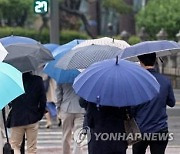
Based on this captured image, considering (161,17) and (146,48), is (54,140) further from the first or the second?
(161,17)

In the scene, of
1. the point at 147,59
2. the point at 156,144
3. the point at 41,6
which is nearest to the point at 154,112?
the point at 156,144

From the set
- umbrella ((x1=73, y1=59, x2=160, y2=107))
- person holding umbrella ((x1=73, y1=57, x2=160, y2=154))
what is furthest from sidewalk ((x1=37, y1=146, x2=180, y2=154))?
umbrella ((x1=73, y1=59, x2=160, y2=107))

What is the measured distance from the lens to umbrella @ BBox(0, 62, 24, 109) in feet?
21.9

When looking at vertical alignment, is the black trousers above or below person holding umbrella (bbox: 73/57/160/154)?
below

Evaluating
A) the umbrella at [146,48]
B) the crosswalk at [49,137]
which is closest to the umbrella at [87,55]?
the umbrella at [146,48]

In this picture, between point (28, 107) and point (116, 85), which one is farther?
point (28, 107)

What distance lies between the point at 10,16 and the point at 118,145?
121 feet

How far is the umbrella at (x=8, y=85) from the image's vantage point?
21.9 feet

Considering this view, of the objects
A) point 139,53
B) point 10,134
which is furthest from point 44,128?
point 139,53

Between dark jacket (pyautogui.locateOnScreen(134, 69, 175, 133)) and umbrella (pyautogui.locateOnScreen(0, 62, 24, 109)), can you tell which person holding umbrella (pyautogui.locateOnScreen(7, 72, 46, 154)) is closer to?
dark jacket (pyautogui.locateOnScreen(134, 69, 175, 133))

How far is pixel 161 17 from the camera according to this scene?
3994 centimetres

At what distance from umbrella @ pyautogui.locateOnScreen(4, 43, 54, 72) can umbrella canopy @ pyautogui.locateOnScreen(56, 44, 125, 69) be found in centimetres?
34

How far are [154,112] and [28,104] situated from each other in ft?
7.43

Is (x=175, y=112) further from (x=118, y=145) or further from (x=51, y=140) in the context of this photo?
(x=118, y=145)
